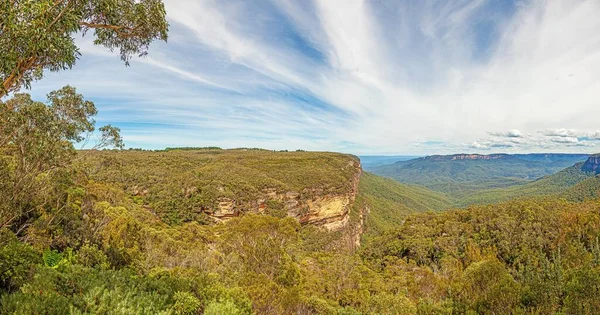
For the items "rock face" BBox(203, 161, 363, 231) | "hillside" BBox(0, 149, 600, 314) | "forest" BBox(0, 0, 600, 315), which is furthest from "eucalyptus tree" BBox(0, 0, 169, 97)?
"rock face" BBox(203, 161, 363, 231)

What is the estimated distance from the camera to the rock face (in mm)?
51406

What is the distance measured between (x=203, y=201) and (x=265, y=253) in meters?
33.8

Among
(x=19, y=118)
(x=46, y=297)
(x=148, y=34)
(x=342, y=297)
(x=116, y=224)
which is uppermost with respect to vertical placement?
(x=148, y=34)

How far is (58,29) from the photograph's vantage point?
5.75 metres

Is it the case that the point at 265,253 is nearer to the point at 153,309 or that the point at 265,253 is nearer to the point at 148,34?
the point at 153,309

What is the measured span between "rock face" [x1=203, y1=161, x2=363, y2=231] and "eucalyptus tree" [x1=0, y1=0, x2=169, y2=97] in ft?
150

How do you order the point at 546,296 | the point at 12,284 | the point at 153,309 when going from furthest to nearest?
the point at 546,296 < the point at 12,284 < the point at 153,309

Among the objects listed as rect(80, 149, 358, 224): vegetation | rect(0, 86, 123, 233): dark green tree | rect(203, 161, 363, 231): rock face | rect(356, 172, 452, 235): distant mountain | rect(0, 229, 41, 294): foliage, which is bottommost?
rect(356, 172, 452, 235): distant mountain

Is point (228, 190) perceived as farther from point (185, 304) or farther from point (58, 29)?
point (58, 29)

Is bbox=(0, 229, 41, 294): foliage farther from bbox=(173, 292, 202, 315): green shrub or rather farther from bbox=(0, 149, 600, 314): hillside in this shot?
bbox=(173, 292, 202, 315): green shrub

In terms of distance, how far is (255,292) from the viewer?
13047mm

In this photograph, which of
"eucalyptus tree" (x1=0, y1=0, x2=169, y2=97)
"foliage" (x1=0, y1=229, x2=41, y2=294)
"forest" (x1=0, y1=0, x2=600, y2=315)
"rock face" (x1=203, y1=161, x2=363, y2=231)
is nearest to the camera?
"eucalyptus tree" (x1=0, y1=0, x2=169, y2=97)

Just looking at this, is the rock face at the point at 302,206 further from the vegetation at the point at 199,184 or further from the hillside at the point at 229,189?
the vegetation at the point at 199,184

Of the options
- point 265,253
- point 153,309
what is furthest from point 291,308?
point 153,309
